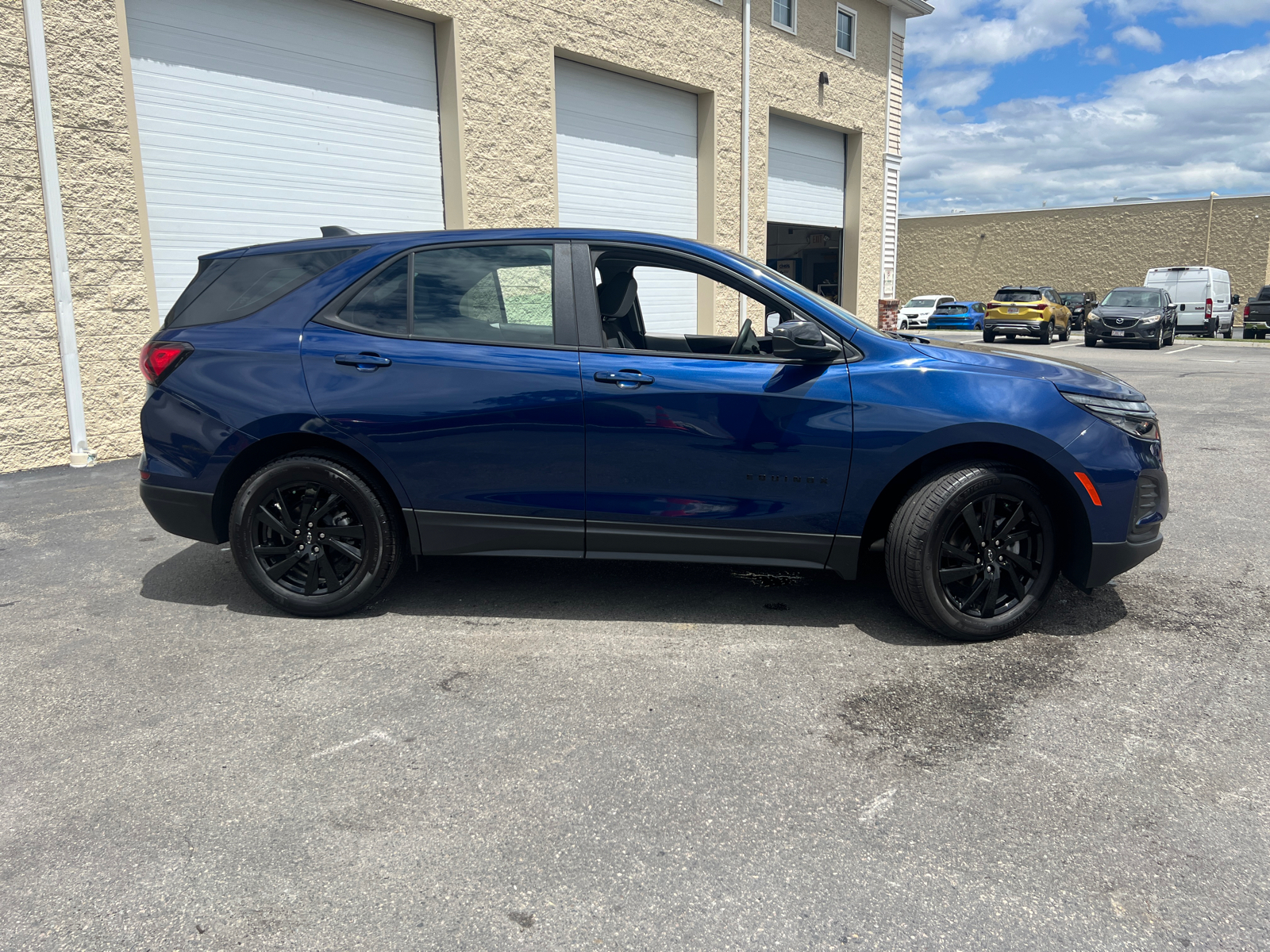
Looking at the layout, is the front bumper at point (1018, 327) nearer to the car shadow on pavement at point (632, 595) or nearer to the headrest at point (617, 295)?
the car shadow on pavement at point (632, 595)

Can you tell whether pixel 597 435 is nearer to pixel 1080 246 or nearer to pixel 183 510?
pixel 183 510

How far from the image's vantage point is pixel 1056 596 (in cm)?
451

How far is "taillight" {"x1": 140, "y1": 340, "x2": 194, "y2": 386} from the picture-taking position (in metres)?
4.17

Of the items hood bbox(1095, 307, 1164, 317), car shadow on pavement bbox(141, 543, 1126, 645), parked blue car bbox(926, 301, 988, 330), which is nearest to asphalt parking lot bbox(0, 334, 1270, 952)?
car shadow on pavement bbox(141, 543, 1126, 645)

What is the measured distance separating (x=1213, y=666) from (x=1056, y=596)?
0.89 meters

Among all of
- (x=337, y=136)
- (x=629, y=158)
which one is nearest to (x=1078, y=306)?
(x=629, y=158)

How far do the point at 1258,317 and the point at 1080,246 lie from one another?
51.1 feet

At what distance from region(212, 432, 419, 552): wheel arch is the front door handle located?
346 millimetres

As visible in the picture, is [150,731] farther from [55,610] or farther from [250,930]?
[55,610]

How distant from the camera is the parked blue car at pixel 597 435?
379 cm

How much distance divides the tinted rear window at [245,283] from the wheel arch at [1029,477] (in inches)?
106

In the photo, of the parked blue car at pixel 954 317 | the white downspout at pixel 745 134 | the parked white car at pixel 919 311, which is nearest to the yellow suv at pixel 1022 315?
the parked white car at pixel 919 311

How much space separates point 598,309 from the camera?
13.2 ft

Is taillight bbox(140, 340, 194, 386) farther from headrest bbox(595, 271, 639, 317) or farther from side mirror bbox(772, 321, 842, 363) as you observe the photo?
side mirror bbox(772, 321, 842, 363)
